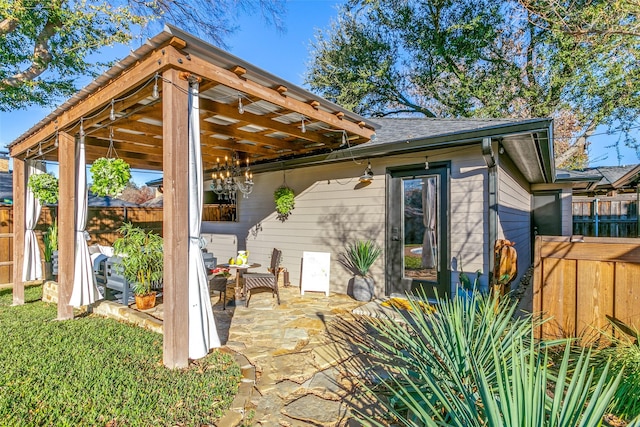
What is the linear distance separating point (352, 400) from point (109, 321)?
364 cm

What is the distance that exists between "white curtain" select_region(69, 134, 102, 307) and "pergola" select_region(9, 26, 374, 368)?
0.09 metres

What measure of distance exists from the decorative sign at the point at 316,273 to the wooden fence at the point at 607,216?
9.57m

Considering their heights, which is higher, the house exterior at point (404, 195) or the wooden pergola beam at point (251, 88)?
the wooden pergola beam at point (251, 88)

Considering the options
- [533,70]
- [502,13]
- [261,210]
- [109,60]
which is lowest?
[261,210]

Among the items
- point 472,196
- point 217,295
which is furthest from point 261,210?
point 472,196

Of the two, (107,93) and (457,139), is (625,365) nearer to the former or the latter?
(457,139)

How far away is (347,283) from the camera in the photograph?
621 cm

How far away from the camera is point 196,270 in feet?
9.71

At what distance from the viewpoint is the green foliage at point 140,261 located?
191 inches

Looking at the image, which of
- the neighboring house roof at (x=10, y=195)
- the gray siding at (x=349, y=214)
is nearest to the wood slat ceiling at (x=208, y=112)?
the gray siding at (x=349, y=214)

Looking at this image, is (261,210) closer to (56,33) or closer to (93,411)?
(93,411)

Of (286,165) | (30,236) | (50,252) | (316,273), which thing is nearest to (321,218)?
(316,273)

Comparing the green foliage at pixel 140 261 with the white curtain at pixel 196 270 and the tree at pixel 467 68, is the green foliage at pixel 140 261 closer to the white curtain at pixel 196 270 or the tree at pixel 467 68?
the white curtain at pixel 196 270

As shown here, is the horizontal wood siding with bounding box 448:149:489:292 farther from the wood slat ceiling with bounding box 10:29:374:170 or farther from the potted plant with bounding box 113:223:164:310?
the potted plant with bounding box 113:223:164:310
